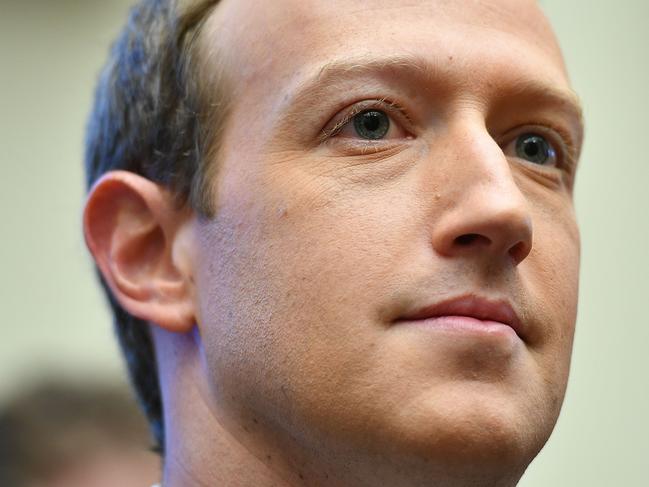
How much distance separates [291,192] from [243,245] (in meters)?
0.13

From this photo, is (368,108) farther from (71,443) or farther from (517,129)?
(71,443)

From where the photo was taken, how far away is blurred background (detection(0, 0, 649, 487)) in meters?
3.62

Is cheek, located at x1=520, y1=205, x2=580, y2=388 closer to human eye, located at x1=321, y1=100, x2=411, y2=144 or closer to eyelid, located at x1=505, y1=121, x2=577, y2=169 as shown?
eyelid, located at x1=505, y1=121, x2=577, y2=169

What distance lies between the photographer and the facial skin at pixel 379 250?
1686 millimetres

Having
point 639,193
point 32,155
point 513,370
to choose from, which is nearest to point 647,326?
point 639,193

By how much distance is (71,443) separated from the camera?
3652mm

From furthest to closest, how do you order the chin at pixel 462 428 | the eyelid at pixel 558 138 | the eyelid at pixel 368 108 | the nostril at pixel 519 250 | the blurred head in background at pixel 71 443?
the blurred head in background at pixel 71 443, the eyelid at pixel 558 138, the eyelid at pixel 368 108, the nostril at pixel 519 250, the chin at pixel 462 428

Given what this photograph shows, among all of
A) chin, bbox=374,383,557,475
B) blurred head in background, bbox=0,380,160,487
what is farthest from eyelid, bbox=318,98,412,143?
blurred head in background, bbox=0,380,160,487

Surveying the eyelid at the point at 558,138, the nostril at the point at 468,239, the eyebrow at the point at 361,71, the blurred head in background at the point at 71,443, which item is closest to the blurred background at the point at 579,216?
the blurred head in background at the point at 71,443

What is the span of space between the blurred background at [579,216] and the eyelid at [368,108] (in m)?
2.02

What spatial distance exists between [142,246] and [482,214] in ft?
2.53

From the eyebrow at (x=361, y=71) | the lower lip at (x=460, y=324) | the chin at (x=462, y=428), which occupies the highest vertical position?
the eyebrow at (x=361, y=71)

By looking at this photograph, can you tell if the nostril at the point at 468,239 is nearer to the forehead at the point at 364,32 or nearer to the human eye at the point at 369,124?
the human eye at the point at 369,124

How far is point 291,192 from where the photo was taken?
185cm
